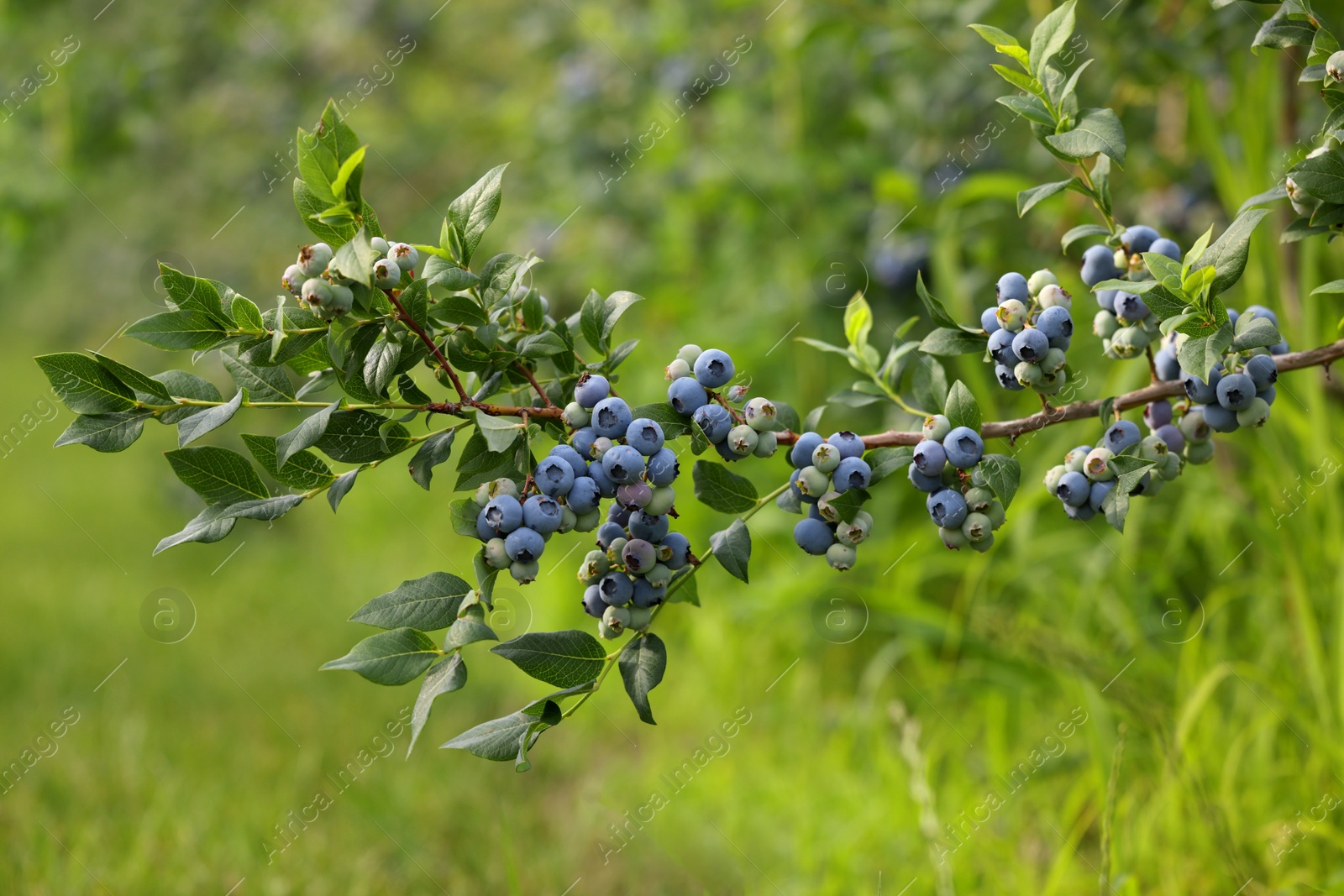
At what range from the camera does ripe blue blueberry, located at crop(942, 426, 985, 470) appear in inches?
35.8

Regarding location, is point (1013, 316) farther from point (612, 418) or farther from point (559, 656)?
point (559, 656)

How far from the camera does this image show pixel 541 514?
0.81 m

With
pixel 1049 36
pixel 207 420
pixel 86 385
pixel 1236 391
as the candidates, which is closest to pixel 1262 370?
pixel 1236 391

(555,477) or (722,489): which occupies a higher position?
(555,477)

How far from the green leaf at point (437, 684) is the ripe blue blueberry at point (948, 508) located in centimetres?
45

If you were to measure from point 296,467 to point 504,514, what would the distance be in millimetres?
226

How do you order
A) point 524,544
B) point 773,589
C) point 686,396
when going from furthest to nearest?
point 773,589 < point 686,396 < point 524,544

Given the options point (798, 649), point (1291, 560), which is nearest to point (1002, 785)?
point (1291, 560)

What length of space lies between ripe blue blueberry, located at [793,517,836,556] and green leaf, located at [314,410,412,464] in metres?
0.38

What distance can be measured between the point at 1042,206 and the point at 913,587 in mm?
1035

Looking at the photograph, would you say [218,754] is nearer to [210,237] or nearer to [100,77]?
[100,77]

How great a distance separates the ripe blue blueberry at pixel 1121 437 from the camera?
0.94m

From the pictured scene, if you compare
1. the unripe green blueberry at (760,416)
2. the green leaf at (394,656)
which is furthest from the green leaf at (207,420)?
the unripe green blueberry at (760,416)

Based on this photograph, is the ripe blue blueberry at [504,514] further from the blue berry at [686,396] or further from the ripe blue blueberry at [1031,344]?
the ripe blue blueberry at [1031,344]
